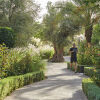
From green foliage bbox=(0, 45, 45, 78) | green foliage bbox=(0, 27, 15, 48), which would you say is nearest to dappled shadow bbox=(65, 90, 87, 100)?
green foliage bbox=(0, 45, 45, 78)

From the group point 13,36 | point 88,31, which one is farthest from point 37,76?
point 88,31

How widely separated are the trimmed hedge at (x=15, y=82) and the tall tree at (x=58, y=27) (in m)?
11.4

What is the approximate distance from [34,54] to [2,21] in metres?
9.88

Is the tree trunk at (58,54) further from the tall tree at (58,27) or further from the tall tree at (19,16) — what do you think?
the tall tree at (19,16)

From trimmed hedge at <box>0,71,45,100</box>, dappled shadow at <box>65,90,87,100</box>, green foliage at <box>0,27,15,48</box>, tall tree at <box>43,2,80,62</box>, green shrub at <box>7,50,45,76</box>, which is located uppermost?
tall tree at <box>43,2,80,62</box>

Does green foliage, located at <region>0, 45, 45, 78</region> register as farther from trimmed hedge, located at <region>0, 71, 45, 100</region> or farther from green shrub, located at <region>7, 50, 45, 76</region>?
trimmed hedge, located at <region>0, 71, 45, 100</region>

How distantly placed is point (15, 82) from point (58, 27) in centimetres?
1518

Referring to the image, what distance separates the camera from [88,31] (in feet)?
56.9

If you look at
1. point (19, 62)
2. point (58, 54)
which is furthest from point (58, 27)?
point (19, 62)

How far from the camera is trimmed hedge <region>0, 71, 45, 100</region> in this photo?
228 inches

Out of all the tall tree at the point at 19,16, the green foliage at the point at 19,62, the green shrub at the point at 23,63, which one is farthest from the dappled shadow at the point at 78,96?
the tall tree at the point at 19,16

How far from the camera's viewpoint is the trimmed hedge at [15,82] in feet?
19.0

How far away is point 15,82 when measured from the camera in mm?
7137

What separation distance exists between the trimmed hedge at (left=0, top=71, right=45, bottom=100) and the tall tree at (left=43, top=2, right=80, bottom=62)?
11.4 metres
